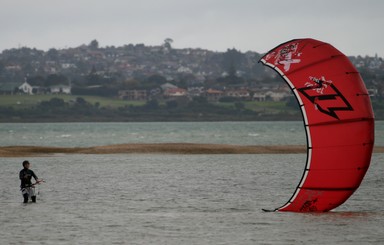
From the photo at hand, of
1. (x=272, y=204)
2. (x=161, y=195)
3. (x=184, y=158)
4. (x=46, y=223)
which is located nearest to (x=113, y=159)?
(x=184, y=158)

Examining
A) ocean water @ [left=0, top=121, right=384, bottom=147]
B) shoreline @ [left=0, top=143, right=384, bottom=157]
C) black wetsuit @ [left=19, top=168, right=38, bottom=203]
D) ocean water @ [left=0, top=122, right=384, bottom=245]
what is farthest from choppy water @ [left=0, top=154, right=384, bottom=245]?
ocean water @ [left=0, top=121, right=384, bottom=147]

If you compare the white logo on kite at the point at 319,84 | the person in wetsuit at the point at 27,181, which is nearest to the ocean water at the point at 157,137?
the person in wetsuit at the point at 27,181

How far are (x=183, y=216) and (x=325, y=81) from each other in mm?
6245

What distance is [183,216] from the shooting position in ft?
94.2

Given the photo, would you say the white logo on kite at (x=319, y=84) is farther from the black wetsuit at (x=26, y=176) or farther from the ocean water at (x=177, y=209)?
the black wetsuit at (x=26, y=176)

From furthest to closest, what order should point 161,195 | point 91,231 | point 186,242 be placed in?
point 161,195
point 91,231
point 186,242

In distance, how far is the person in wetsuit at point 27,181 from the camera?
30031 millimetres

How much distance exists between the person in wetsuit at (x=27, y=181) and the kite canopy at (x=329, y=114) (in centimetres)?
833

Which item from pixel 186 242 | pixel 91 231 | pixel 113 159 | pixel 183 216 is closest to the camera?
pixel 186 242

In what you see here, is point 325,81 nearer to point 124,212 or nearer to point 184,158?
point 124,212

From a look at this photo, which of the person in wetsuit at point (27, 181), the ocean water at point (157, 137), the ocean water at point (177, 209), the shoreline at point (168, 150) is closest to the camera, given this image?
the ocean water at point (177, 209)

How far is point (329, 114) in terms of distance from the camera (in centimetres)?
2456

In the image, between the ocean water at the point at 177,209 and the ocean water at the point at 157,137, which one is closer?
the ocean water at the point at 177,209

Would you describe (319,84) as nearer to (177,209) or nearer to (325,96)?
(325,96)
